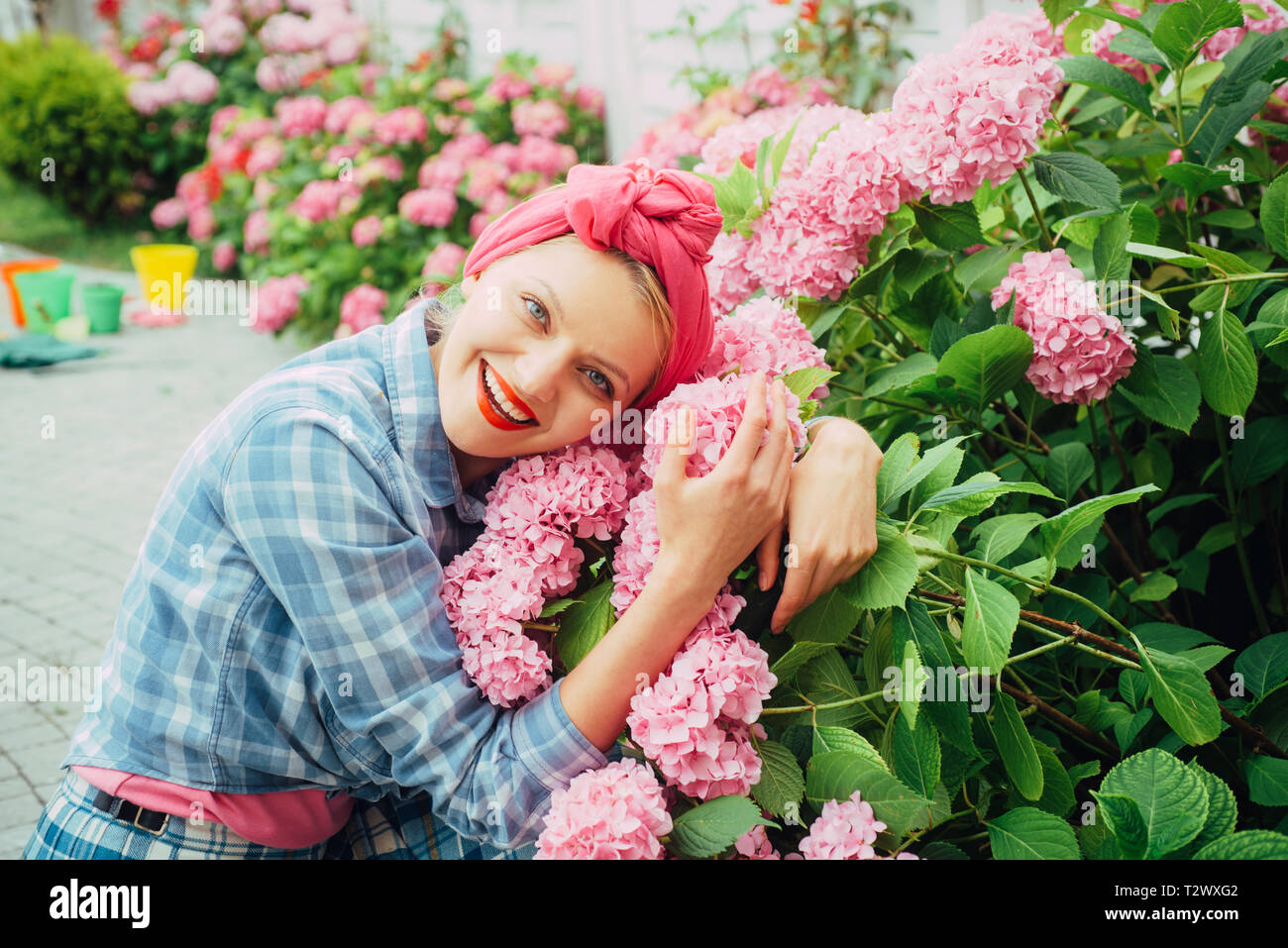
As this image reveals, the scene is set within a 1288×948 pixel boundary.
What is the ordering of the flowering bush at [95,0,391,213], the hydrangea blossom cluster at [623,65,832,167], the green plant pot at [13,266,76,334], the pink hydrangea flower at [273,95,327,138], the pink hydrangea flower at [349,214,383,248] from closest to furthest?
the hydrangea blossom cluster at [623,65,832,167]
the pink hydrangea flower at [349,214,383,248]
the pink hydrangea flower at [273,95,327,138]
the green plant pot at [13,266,76,334]
the flowering bush at [95,0,391,213]

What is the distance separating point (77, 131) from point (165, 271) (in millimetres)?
4151

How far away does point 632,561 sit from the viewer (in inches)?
53.3

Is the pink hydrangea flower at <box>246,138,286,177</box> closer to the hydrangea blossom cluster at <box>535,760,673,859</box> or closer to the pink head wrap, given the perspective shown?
the pink head wrap

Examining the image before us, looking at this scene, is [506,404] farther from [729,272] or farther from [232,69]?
[232,69]

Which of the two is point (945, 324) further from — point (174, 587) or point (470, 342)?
point (174, 587)

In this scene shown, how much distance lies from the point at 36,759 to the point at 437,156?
12.6ft

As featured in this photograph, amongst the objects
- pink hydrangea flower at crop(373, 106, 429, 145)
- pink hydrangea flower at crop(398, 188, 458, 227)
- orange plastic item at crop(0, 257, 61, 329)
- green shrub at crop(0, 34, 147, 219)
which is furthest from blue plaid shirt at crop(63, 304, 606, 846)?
green shrub at crop(0, 34, 147, 219)

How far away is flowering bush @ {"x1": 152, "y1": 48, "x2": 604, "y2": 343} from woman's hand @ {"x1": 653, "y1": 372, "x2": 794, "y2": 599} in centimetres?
378

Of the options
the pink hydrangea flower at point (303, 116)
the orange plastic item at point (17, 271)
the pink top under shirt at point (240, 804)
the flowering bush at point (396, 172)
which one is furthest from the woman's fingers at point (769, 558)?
the orange plastic item at point (17, 271)

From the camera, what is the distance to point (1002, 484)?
125 cm

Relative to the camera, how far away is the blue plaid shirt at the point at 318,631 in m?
1.30

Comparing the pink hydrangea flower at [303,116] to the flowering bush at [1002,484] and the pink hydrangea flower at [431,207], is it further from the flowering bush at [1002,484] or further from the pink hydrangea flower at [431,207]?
the flowering bush at [1002,484]

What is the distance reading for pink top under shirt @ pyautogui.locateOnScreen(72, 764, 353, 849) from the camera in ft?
4.68

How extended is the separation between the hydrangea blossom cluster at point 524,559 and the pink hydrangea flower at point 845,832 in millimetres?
413
